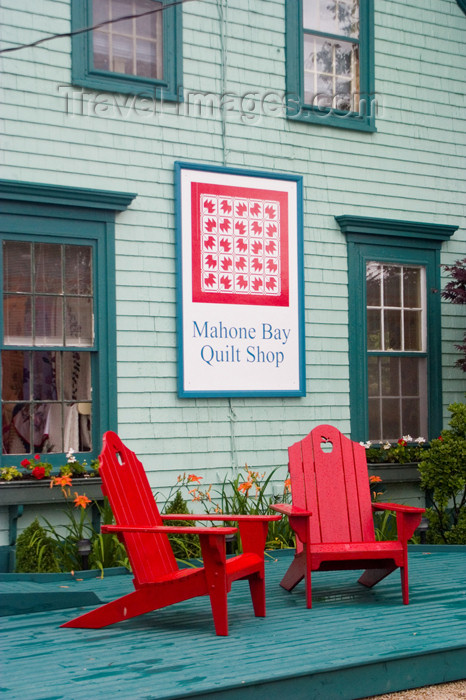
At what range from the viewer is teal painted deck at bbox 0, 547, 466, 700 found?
361cm

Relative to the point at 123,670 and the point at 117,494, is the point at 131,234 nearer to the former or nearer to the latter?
the point at 117,494

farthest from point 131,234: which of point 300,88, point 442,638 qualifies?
point 442,638

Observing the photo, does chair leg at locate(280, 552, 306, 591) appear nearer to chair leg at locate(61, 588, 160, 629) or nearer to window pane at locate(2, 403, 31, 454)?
chair leg at locate(61, 588, 160, 629)

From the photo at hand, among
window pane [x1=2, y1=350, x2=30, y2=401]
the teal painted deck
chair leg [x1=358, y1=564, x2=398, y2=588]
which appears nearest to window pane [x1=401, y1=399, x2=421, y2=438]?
chair leg [x1=358, y1=564, x2=398, y2=588]

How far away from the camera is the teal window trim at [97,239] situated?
259 inches

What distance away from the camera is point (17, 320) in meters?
6.52

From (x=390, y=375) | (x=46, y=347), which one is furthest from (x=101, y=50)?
(x=390, y=375)

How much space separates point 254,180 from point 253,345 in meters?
1.40

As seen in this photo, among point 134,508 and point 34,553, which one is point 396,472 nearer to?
point 34,553

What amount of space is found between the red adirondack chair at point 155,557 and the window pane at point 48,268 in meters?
2.02

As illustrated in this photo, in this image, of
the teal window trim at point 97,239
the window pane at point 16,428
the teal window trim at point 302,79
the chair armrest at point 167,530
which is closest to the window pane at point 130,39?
the teal window trim at point 97,239

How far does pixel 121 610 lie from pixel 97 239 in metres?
3.17

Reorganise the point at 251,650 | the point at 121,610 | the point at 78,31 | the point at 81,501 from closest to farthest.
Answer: the point at 251,650
the point at 121,610
the point at 81,501
the point at 78,31

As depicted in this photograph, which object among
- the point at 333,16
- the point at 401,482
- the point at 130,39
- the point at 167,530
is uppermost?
the point at 333,16
